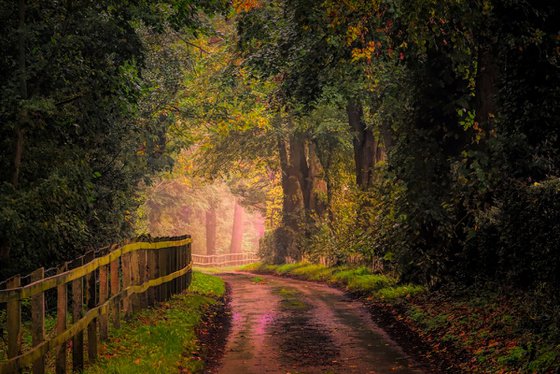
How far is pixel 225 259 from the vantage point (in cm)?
7256

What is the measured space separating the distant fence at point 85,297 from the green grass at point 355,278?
539 centimetres

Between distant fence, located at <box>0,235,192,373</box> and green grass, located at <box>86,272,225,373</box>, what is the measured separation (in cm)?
24

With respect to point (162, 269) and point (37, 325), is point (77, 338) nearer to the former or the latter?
point (37, 325)

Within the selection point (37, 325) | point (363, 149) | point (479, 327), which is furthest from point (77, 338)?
point (363, 149)

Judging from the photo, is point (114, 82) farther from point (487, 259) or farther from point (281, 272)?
point (281, 272)

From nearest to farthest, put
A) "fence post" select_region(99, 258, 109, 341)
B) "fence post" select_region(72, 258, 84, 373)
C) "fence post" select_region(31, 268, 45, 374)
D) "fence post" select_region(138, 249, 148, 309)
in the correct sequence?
"fence post" select_region(31, 268, 45, 374) → "fence post" select_region(72, 258, 84, 373) → "fence post" select_region(99, 258, 109, 341) → "fence post" select_region(138, 249, 148, 309)

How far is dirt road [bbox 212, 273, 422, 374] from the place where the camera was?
1048cm

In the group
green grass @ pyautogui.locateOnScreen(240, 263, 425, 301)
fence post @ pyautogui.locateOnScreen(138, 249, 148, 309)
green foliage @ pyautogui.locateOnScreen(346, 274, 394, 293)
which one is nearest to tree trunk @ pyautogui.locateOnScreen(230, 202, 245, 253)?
green grass @ pyautogui.locateOnScreen(240, 263, 425, 301)

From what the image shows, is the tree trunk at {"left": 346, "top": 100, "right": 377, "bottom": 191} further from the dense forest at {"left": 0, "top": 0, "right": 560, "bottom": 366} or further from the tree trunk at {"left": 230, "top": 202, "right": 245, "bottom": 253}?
the tree trunk at {"left": 230, "top": 202, "right": 245, "bottom": 253}

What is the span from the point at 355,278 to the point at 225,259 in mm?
49310

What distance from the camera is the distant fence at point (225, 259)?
67625 millimetres

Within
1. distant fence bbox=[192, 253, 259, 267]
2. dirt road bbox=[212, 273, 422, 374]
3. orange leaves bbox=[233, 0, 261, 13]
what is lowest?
distant fence bbox=[192, 253, 259, 267]

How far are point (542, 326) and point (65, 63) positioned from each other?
9135 mm

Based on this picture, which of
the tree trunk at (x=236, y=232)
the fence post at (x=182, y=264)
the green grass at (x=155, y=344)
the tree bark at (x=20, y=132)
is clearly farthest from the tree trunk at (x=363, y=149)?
the tree trunk at (x=236, y=232)
